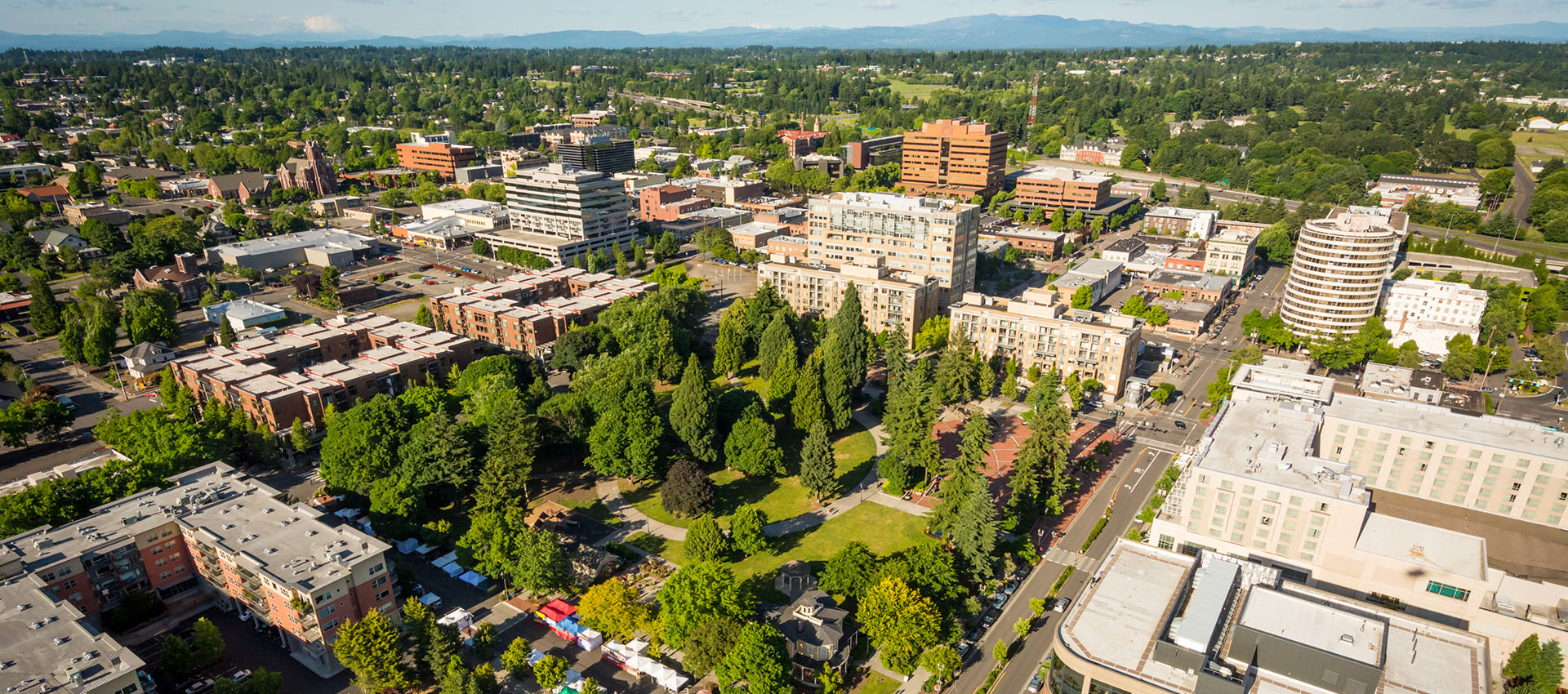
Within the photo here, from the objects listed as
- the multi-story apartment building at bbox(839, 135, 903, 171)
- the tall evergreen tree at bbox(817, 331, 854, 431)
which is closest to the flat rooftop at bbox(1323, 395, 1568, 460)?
the tall evergreen tree at bbox(817, 331, 854, 431)

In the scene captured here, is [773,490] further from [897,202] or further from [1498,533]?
[897,202]

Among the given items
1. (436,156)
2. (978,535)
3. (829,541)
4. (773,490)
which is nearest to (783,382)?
(773,490)

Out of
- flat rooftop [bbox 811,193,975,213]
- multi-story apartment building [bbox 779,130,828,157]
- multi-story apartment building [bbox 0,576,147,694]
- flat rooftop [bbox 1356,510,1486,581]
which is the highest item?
flat rooftop [bbox 811,193,975,213]

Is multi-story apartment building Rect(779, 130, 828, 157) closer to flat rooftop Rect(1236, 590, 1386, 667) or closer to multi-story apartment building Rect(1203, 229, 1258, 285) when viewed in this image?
multi-story apartment building Rect(1203, 229, 1258, 285)

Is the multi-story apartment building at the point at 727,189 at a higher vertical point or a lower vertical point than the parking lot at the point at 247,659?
higher

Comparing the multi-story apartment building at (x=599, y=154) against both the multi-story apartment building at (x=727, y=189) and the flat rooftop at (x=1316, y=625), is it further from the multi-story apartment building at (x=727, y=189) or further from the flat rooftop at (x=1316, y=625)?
the flat rooftop at (x=1316, y=625)

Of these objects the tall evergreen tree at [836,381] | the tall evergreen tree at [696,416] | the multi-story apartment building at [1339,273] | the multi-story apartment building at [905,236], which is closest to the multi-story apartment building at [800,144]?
the multi-story apartment building at [905,236]
